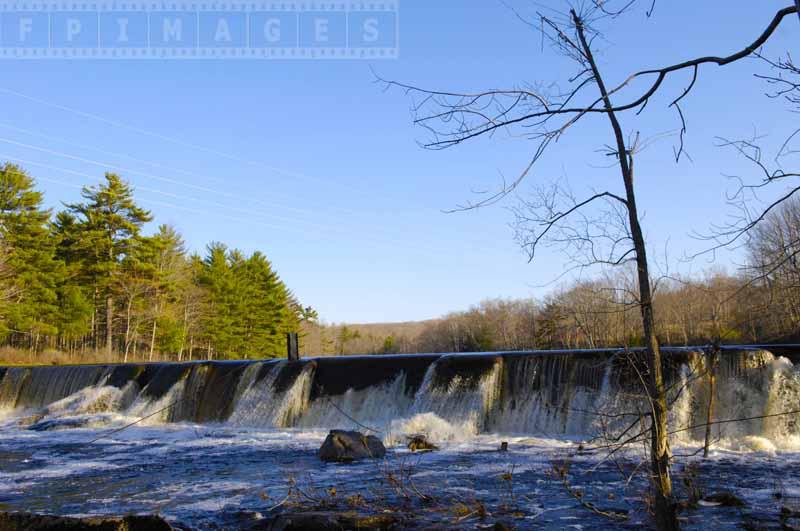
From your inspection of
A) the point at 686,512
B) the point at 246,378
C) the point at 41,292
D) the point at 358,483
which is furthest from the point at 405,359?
the point at 41,292

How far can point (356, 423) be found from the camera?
14039 mm

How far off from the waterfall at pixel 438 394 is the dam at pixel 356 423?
4 centimetres

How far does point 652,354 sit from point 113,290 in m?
45.0

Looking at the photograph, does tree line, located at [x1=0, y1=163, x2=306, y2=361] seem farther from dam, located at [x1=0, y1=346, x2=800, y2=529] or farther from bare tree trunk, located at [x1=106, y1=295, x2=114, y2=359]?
dam, located at [x1=0, y1=346, x2=800, y2=529]

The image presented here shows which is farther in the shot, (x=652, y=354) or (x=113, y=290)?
(x=113, y=290)

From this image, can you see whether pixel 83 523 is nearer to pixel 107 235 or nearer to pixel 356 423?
pixel 356 423

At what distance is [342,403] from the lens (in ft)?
56.5

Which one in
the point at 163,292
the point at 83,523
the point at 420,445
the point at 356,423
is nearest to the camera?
the point at 83,523

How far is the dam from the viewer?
9.02 m

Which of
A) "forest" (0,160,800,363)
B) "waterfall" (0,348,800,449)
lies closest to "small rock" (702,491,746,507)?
"waterfall" (0,348,800,449)

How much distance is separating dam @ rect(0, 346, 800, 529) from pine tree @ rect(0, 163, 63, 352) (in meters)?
18.3

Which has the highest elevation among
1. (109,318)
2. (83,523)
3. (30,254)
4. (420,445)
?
(30,254)

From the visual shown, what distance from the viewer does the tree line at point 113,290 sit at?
40.0 metres

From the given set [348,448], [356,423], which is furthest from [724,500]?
[356,423]
